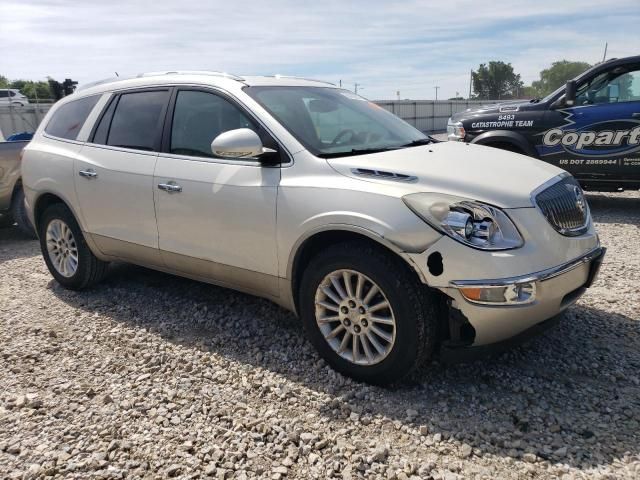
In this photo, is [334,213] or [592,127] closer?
[334,213]

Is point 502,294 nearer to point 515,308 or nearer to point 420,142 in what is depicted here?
point 515,308

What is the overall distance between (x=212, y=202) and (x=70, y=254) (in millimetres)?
2067

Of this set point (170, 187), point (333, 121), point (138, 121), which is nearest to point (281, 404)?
Answer: point (170, 187)

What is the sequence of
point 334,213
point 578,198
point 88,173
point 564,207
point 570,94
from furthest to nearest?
point 570,94
point 88,173
point 578,198
point 564,207
point 334,213

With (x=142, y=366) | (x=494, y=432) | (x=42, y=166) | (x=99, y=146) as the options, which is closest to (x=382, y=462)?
(x=494, y=432)

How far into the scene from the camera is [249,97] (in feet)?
11.9

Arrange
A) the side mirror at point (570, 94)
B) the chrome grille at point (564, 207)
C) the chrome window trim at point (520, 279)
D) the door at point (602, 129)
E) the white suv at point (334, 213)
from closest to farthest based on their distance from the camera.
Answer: the chrome window trim at point (520, 279) → the white suv at point (334, 213) → the chrome grille at point (564, 207) → the door at point (602, 129) → the side mirror at point (570, 94)

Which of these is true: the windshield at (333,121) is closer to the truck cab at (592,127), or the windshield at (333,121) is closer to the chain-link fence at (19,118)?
the truck cab at (592,127)

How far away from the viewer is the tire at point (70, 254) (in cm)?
475

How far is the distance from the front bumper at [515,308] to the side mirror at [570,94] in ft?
16.7

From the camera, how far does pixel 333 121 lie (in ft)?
12.3

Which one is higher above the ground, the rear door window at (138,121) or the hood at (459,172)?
→ the rear door window at (138,121)

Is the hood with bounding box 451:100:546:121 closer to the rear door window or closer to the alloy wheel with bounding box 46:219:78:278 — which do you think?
the rear door window

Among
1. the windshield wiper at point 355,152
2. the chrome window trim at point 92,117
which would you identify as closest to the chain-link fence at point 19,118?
the chrome window trim at point 92,117
